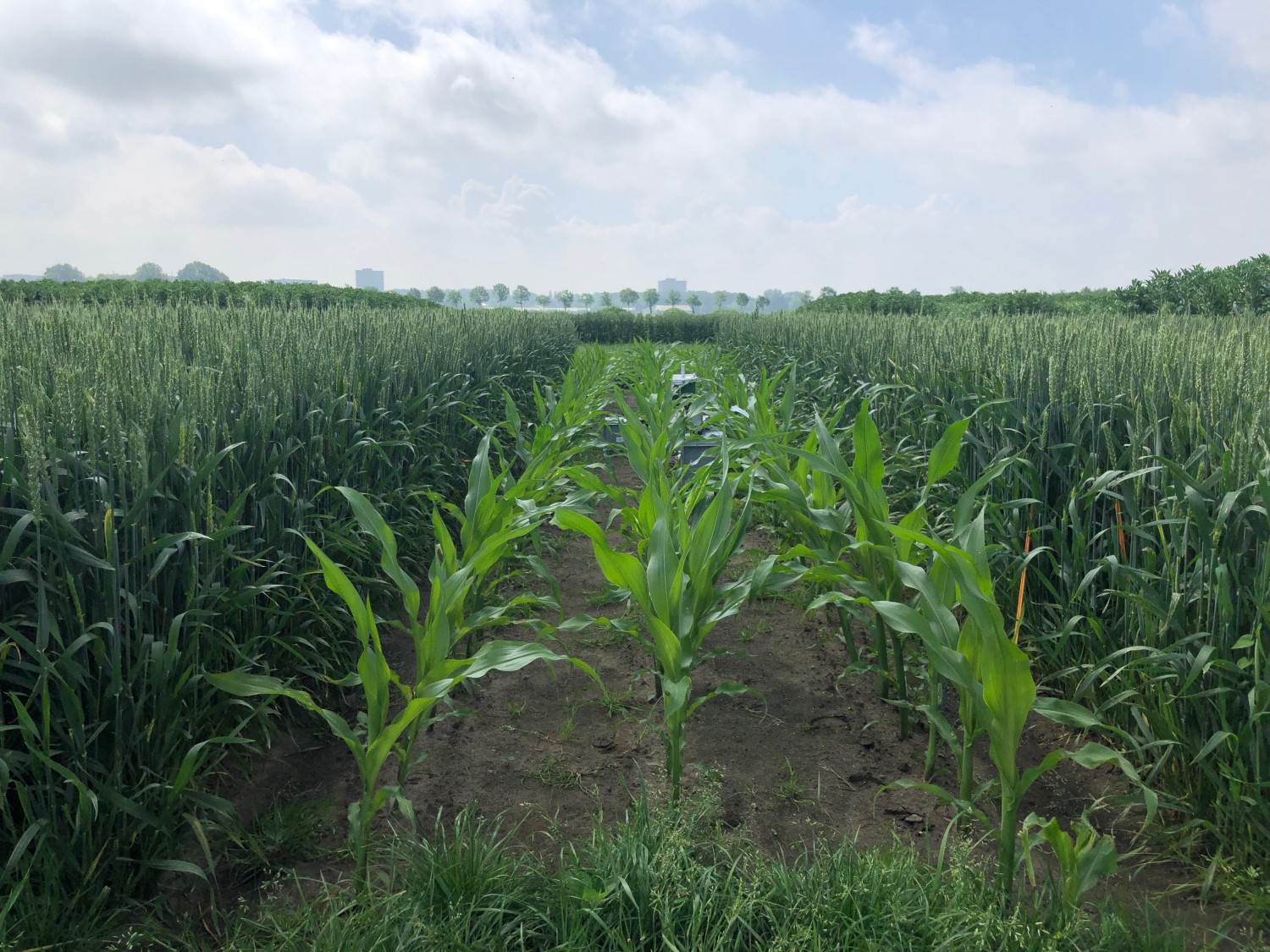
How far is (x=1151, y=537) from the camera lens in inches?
108

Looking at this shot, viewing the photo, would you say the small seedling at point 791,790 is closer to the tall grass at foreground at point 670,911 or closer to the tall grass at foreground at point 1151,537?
the tall grass at foreground at point 670,911

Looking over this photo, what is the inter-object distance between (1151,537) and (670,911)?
6.57 ft

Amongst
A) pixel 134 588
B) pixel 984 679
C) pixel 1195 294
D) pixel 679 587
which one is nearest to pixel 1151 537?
pixel 984 679

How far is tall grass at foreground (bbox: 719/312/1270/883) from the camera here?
236cm

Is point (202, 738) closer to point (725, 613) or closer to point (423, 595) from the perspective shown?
point (725, 613)

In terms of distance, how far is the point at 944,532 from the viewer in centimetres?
398

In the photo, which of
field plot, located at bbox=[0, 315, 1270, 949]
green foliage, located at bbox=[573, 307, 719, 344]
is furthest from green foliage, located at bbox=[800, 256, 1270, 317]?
green foliage, located at bbox=[573, 307, 719, 344]

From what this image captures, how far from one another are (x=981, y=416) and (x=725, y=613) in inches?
78.2

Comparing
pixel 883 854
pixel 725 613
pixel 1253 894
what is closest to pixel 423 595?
pixel 725 613

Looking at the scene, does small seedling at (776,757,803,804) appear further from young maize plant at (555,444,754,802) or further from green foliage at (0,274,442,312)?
green foliage at (0,274,442,312)

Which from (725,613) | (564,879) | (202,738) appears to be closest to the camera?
(564,879)

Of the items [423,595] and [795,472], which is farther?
[423,595]

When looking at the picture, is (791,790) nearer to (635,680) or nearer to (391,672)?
(635,680)

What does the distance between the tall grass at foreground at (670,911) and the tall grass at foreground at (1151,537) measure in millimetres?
581
